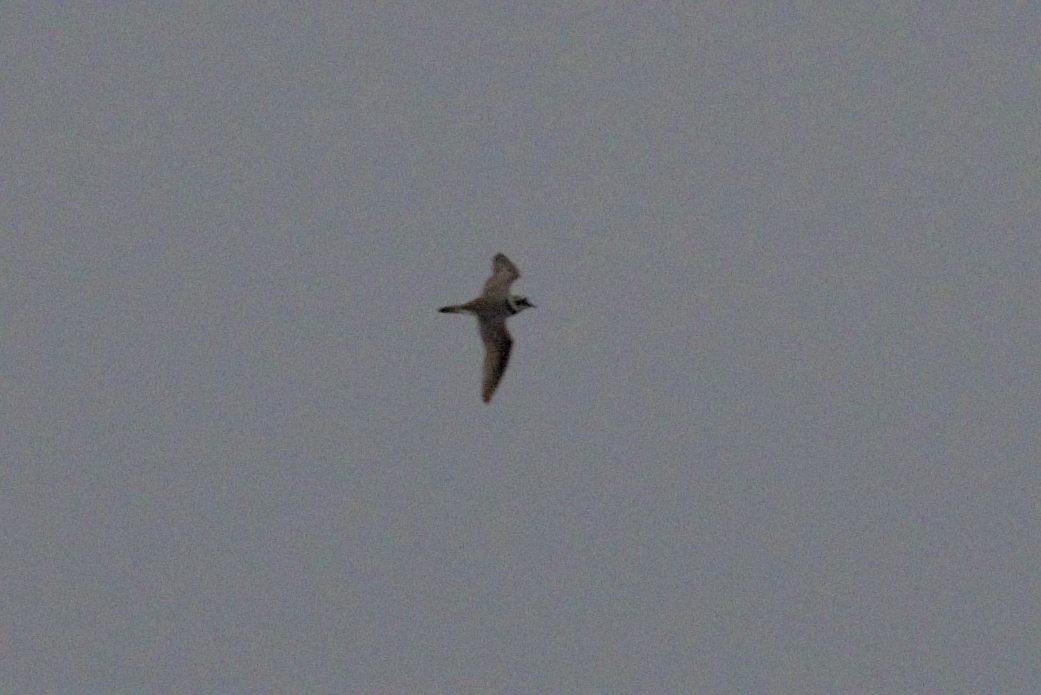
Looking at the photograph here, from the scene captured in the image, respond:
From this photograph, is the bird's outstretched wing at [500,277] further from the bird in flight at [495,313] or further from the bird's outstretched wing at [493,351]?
the bird's outstretched wing at [493,351]

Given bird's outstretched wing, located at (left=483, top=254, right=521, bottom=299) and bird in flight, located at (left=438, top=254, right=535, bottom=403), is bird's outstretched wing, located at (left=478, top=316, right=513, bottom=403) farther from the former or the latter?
bird's outstretched wing, located at (left=483, top=254, right=521, bottom=299)

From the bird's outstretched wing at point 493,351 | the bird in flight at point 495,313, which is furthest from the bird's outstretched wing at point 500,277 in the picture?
the bird's outstretched wing at point 493,351

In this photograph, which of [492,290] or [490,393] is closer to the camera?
[490,393]

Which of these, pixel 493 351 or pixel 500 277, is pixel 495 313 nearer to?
pixel 493 351

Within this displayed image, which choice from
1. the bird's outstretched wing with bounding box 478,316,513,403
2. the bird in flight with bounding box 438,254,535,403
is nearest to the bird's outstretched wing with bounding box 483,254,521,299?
the bird in flight with bounding box 438,254,535,403

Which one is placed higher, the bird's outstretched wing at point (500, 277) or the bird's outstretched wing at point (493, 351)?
the bird's outstretched wing at point (500, 277)

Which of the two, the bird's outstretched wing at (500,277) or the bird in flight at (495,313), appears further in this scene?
the bird's outstretched wing at (500,277)

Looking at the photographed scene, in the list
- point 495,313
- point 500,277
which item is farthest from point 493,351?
point 500,277
